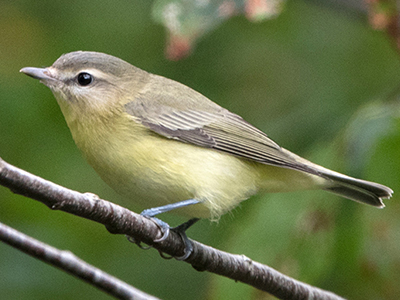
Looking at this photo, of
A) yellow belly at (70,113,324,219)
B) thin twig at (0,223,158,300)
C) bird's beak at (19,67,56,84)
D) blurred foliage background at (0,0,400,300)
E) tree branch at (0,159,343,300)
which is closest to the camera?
tree branch at (0,159,343,300)

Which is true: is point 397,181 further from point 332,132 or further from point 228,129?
point 228,129

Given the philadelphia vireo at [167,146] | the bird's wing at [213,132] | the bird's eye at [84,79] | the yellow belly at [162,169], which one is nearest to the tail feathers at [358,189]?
the philadelphia vireo at [167,146]

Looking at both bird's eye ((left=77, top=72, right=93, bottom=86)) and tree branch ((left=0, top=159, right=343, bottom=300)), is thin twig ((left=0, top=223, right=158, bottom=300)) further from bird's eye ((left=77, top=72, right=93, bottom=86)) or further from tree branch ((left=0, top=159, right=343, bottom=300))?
bird's eye ((left=77, top=72, right=93, bottom=86))

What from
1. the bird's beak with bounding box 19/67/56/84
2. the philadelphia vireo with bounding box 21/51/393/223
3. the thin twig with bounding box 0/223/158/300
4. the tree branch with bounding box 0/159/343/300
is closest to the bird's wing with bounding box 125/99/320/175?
the philadelphia vireo with bounding box 21/51/393/223

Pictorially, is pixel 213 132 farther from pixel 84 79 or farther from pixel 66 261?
pixel 66 261

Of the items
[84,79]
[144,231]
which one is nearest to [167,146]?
[84,79]

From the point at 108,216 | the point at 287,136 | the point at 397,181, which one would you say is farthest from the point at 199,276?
the point at 108,216

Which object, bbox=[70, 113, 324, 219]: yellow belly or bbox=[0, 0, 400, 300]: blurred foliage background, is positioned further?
bbox=[0, 0, 400, 300]: blurred foliage background
